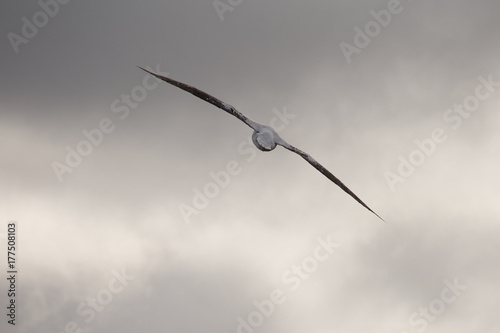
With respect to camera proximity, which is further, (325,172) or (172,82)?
(325,172)

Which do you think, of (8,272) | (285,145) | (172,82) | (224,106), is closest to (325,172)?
(285,145)

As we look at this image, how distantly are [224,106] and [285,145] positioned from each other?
265 inches

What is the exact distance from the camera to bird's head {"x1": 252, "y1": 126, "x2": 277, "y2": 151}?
58344 millimetres

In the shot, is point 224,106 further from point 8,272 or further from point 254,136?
point 8,272

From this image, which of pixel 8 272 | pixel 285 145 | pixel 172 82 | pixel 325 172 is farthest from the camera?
pixel 8 272

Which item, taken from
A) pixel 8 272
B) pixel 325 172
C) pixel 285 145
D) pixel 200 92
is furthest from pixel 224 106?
pixel 8 272

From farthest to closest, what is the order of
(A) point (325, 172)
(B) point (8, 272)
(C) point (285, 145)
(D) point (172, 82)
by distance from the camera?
(B) point (8, 272)
(A) point (325, 172)
(C) point (285, 145)
(D) point (172, 82)

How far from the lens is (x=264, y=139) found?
58.4 m

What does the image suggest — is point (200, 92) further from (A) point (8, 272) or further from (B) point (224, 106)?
(A) point (8, 272)

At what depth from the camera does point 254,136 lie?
58.8 metres

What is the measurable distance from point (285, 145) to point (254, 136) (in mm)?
3157

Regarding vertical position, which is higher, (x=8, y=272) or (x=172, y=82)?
(x=172, y=82)

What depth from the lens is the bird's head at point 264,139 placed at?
191 ft

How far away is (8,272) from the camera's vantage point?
3701 inches
